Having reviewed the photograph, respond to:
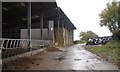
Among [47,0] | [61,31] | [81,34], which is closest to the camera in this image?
[47,0]

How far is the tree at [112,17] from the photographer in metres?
40.6

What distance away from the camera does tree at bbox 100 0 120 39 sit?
133 feet

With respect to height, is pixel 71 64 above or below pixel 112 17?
below

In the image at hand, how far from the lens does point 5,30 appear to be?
4466 cm

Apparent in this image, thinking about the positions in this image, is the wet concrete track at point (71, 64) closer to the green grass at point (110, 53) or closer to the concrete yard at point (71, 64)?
the concrete yard at point (71, 64)

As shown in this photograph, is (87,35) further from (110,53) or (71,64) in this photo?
(71,64)

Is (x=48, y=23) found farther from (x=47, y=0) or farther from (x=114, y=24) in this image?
(x=47, y=0)

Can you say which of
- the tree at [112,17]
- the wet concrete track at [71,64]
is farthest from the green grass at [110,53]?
the tree at [112,17]

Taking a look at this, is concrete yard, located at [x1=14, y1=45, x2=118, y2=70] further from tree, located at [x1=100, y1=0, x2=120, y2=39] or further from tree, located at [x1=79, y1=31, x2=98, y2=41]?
tree, located at [x1=79, y1=31, x2=98, y2=41]

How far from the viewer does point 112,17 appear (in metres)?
41.9

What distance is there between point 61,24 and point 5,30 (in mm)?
12139

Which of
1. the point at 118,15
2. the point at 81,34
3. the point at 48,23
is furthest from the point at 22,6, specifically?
the point at 81,34

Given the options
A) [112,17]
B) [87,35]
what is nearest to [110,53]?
[112,17]

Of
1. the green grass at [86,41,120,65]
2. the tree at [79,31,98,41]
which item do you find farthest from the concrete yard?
the tree at [79,31,98,41]
